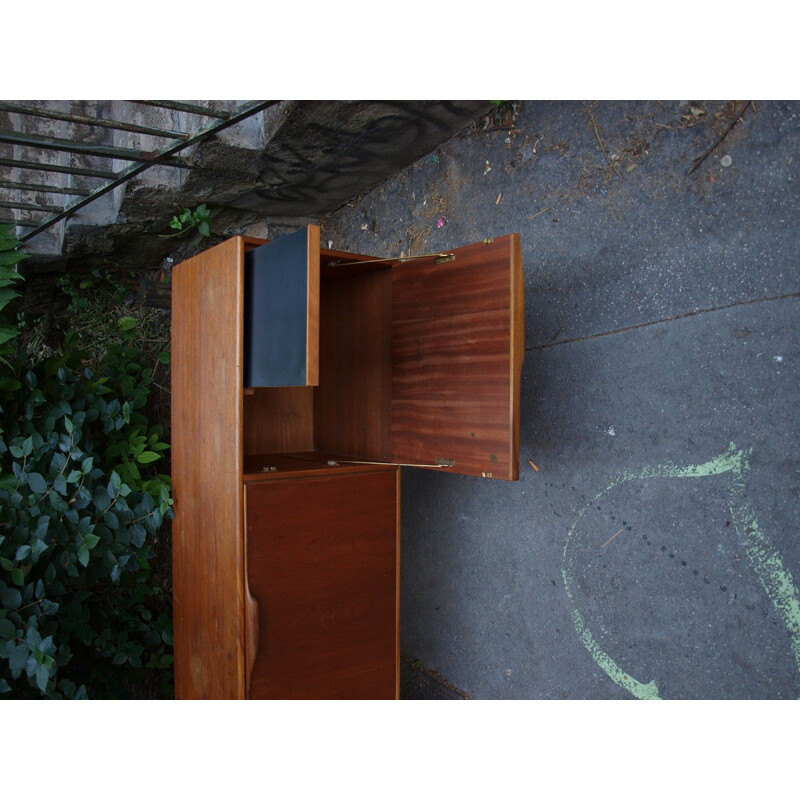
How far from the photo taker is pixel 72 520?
7.40ft

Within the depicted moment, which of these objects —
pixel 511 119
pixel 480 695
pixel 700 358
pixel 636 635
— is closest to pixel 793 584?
pixel 636 635

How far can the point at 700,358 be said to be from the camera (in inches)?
68.9

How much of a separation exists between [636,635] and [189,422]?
1.49 meters

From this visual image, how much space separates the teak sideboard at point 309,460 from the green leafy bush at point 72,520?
1.04ft

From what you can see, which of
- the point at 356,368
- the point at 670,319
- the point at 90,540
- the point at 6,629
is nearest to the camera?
the point at 670,319

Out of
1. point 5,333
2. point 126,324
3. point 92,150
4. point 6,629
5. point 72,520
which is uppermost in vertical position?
point 92,150

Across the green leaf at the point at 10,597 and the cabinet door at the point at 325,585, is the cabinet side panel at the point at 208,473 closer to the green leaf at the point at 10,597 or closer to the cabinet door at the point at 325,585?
the cabinet door at the point at 325,585

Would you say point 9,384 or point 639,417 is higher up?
point 9,384

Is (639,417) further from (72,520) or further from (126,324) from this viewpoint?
(126,324)

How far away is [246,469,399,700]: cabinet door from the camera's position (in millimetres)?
1770

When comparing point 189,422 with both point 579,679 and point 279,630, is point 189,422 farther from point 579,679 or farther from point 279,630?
point 579,679

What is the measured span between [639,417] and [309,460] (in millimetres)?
1058

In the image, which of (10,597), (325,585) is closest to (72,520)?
(10,597)

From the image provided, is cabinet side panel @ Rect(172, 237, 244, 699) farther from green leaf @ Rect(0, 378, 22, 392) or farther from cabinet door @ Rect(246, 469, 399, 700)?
green leaf @ Rect(0, 378, 22, 392)
